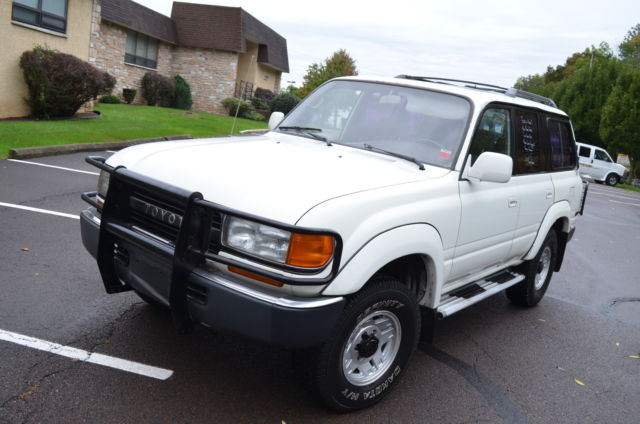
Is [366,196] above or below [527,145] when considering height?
below

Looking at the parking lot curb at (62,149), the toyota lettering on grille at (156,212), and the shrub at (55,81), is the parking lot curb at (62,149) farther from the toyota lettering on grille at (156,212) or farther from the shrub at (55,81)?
the toyota lettering on grille at (156,212)

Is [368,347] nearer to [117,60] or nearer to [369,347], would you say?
[369,347]

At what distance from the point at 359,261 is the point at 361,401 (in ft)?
3.19

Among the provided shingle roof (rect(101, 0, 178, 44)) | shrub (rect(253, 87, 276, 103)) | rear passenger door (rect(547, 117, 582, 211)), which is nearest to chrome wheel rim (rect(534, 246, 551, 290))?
rear passenger door (rect(547, 117, 582, 211))

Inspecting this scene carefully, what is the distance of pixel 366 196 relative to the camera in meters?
3.15

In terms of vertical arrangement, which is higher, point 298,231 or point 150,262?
point 298,231

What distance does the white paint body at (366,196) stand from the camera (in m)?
2.95

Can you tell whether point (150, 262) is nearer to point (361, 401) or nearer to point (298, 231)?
point (298, 231)

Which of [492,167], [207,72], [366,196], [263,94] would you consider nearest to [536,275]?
[492,167]

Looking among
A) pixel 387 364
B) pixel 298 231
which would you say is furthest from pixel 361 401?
pixel 298 231

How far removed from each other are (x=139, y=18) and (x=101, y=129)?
663 inches

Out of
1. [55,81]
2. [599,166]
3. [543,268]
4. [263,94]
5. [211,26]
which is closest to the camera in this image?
[543,268]

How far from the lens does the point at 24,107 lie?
16.0 meters

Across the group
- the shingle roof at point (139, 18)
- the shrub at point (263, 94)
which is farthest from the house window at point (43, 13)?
the shrub at point (263, 94)
